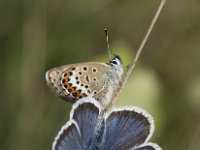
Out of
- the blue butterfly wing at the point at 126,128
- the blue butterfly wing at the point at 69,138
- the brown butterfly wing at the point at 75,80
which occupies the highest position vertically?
the brown butterfly wing at the point at 75,80

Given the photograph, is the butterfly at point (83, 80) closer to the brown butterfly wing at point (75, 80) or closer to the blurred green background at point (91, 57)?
the brown butterfly wing at point (75, 80)

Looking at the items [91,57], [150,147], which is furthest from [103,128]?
[91,57]

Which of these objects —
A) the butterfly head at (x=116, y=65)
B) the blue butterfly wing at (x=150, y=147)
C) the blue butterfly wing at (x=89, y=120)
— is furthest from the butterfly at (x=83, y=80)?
the blue butterfly wing at (x=150, y=147)

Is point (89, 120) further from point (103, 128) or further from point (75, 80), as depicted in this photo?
point (75, 80)

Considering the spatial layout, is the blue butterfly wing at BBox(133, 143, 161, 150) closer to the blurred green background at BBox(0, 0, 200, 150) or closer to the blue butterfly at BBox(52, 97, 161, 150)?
the blue butterfly at BBox(52, 97, 161, 150)

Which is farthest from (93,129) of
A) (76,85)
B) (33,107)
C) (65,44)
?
(65,44)

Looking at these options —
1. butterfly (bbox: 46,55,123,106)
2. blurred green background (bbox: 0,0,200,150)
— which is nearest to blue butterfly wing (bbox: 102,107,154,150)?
butterfly (bbox: 46,55,123,106)
